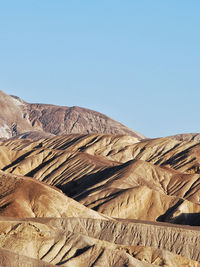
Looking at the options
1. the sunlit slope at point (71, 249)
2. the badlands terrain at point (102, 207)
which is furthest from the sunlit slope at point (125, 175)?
the sunlit slope at point (71, 249)

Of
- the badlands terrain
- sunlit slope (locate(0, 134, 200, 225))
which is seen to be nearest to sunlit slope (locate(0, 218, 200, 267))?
the badlands terrain

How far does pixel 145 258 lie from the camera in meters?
78.7

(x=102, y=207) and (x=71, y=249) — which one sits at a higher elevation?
(x=71, y=249)

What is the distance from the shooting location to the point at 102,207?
397 feet

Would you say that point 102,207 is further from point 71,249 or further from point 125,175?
point 71,249

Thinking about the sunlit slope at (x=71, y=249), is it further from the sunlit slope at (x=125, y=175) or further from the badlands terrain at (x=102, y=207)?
the sunlit slope at (x=125, y=175)

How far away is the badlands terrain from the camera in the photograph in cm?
7481

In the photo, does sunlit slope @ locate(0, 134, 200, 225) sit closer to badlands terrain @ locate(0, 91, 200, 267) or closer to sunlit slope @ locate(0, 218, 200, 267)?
badlands terrain @ locate(0, 91, 200, 267)

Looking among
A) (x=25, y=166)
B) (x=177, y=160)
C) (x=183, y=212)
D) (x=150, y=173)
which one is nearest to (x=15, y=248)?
(x=183, y=212)

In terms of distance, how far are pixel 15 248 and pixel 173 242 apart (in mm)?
23865

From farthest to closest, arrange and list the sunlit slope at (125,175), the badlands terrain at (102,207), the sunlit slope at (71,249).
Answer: the sunlit slope at (125,175) < the badlands terrain at (102,207) < the sunlit slope at (71,249)

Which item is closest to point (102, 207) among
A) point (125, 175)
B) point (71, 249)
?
point (125, 175)

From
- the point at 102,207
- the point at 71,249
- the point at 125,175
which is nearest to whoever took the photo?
the point at 71,249

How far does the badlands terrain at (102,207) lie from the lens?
7481cm
